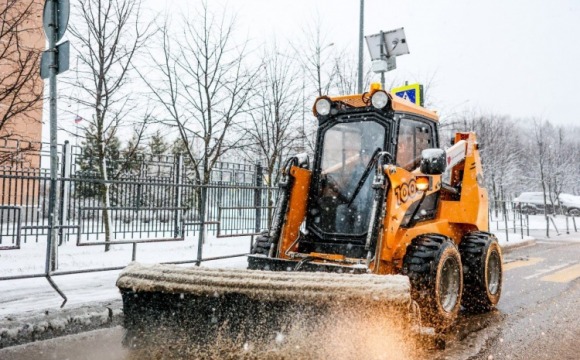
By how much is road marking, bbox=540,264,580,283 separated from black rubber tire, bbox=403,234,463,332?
4.70 m

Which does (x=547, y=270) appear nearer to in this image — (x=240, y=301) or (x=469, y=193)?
(x=469, y=193)

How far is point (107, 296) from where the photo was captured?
615 cm

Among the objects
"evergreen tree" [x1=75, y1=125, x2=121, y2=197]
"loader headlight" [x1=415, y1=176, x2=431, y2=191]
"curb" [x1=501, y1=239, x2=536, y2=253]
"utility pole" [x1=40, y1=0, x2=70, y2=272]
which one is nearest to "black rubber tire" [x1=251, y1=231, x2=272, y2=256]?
"loader headlight" [x1=415, y1=176, x2=431, y2=191]

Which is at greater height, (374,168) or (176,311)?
(374,168)

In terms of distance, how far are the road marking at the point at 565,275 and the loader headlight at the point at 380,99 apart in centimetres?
563

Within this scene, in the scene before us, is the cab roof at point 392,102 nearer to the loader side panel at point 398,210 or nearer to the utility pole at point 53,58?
the loader side panel at point 398,210

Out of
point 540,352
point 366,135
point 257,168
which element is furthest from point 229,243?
point 540,352

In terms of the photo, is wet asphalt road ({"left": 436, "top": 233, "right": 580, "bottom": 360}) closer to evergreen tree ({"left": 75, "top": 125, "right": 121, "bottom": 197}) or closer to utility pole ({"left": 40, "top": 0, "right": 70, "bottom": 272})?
utility pole ({"left": 40, "top": 0, "right": 70, "bottom": 272})

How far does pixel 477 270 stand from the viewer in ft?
19.6

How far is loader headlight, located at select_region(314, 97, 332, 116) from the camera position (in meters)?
5.91

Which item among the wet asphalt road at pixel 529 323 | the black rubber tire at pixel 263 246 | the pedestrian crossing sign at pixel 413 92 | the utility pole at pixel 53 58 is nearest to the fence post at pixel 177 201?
the utility pole at pixel 53 58

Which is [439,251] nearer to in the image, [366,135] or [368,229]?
[368,229]

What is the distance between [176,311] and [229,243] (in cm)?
670

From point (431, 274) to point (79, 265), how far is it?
588 centimetres
